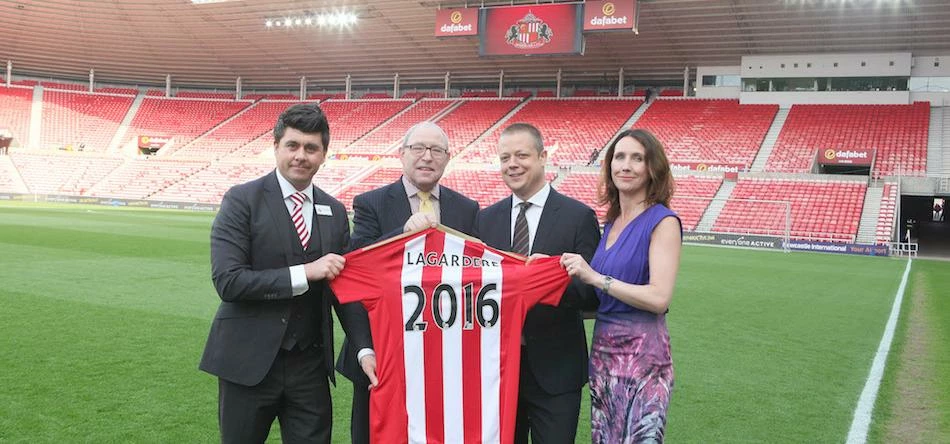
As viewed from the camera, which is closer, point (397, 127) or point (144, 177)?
point (144, 177)

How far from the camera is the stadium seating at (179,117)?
46.2 meters

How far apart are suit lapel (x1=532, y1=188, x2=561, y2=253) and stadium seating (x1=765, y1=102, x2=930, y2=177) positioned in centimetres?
2935

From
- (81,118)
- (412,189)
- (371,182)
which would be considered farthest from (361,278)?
(81,118)

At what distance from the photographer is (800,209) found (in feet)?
85.9

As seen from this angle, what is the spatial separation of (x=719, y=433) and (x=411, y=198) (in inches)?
112

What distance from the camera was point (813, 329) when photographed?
349 inches

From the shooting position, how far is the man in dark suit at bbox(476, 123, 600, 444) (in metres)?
2.93

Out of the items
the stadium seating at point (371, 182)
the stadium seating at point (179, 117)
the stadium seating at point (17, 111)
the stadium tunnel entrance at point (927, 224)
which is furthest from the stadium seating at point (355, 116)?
the stadium tunnel entrance at point (927, 224)

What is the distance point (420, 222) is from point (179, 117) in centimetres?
4925

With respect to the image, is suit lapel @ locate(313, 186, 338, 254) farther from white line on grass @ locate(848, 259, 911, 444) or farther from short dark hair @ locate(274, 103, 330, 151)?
white line on grass @ locate(848, 259, 911, 444)

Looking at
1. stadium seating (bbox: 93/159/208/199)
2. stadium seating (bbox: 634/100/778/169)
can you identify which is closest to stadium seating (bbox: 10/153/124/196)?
stadium seating (bbox: 93/159/208/199)

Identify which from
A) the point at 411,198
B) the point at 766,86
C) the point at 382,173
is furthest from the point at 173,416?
the point at 766,86

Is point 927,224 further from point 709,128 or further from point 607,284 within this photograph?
point 607,284

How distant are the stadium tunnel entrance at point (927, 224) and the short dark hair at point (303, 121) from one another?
27.9 meters
